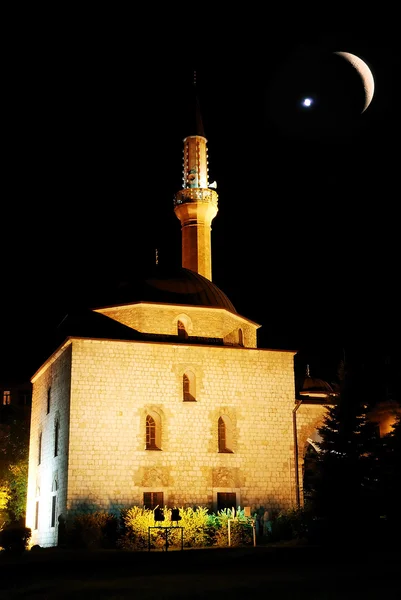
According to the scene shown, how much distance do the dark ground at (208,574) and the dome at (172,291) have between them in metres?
10.6

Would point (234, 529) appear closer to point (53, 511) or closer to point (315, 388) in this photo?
point (53, 511)

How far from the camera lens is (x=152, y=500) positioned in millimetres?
24797

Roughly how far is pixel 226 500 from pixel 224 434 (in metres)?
2.29

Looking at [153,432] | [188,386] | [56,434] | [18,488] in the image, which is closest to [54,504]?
[56,434]

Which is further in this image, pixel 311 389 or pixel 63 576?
pixel 311 389

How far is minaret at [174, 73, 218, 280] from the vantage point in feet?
118

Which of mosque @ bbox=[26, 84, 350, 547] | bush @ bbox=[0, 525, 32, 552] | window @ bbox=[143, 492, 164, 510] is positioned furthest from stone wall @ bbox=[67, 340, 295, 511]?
bush @ bbox=[0, 525, 32, 552]

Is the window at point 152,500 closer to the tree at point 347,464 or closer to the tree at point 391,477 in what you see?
the tree at point 347,464

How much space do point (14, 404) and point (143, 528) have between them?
2926cm

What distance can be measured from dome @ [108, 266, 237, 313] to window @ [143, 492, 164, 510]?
6.96 m

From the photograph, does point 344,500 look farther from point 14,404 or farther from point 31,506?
point 14,404

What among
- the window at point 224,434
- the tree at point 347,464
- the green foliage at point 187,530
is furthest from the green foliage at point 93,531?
the tree at point 347,464

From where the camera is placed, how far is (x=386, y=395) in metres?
43.3

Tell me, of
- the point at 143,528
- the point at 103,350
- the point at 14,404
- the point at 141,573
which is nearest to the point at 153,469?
the point at 143,528
